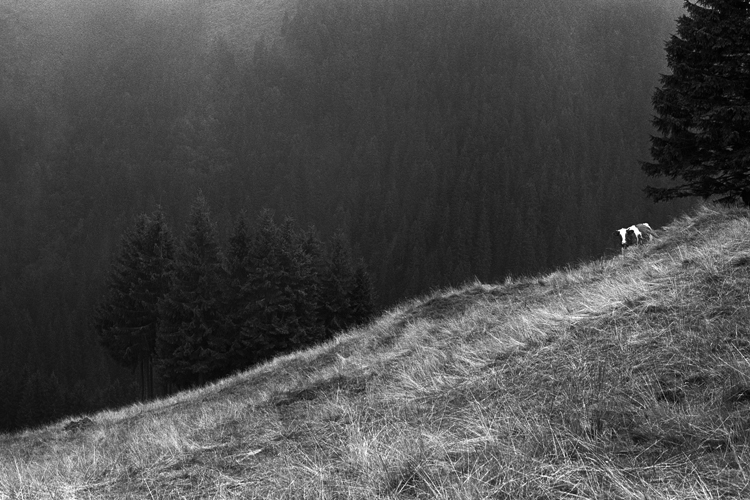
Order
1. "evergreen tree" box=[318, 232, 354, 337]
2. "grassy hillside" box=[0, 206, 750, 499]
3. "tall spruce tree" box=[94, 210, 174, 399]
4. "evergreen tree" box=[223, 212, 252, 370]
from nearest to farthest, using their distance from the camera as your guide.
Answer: "grassy hillside" box=[0, 206, 750, 499] < "evergreen tree" box=[223, 212, 252, 370] < "tall spruce tree" box=[94, 210, 174, 399] < "evergreen tree" box=[318, 232, 354, 337]

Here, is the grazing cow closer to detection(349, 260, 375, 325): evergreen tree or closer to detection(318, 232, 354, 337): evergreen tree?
detection(318, 232, 354, 337): evergreen tree

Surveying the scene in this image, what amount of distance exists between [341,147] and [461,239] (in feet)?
208

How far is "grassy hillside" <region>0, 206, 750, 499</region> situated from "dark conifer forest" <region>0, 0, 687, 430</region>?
83.1 metres

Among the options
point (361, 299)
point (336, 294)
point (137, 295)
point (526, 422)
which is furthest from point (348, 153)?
point (526, 422)

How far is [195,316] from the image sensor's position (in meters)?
35.7

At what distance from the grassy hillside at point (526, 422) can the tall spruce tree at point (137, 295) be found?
103 feet

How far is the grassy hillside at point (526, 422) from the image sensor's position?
356 centimetres

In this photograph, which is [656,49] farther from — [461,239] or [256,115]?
[256,115]

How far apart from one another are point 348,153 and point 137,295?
5216 inches

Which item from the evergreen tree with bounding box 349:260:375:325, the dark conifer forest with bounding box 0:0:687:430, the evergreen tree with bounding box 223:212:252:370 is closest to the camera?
the evergreen tree with bounding box 223:212:252:370

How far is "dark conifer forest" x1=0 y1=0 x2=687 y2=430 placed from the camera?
119 metres

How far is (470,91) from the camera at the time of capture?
183750mm

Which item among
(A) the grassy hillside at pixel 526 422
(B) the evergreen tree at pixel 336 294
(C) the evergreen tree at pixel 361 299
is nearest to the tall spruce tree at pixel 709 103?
(A) the grassy hillside at pixel 526 422

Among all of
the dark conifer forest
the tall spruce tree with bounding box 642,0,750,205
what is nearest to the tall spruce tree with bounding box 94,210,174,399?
the tall spruce tree with bounding box 642,0,750,205
